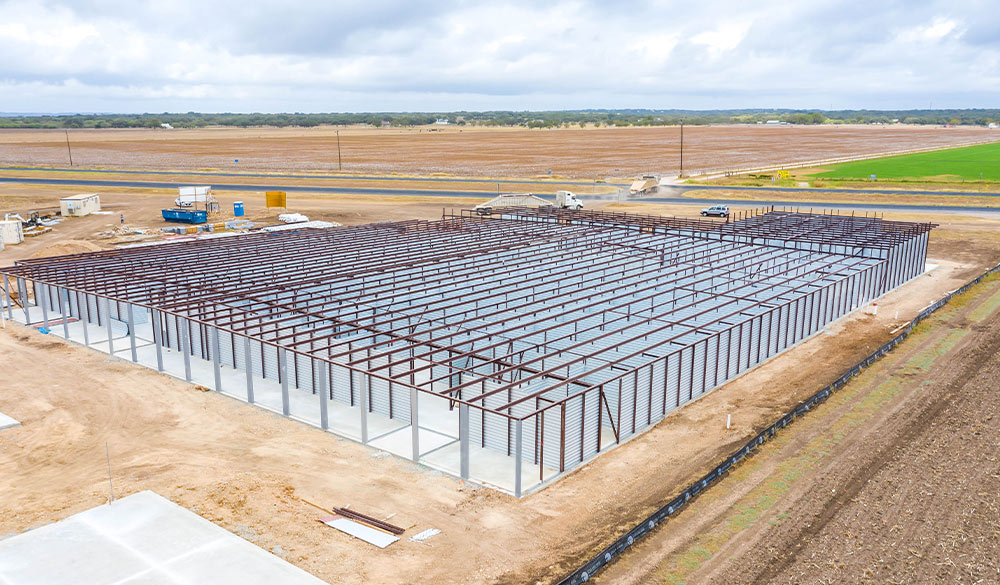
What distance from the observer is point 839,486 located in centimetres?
2397

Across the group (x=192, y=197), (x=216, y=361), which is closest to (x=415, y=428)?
(x=216, y=361)

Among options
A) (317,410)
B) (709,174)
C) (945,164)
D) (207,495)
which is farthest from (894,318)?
(945,164)

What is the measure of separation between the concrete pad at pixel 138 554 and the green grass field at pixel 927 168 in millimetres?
131676

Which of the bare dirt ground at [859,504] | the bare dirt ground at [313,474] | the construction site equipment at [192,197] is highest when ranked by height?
the construction site equipment at [192,197]

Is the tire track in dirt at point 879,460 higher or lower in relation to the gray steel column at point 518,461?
lower

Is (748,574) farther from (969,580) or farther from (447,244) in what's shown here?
(447,244)

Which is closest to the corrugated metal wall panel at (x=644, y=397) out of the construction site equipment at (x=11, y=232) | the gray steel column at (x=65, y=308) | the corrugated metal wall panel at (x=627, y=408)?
the corrugated metal wall panel at (x=627, y=408)

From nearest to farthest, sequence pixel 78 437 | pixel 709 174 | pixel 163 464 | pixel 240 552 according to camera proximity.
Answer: pixel 240 552
pixel 163 464
pixel 78 437
pixel 709 174

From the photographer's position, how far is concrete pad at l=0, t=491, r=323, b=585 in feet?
63.0

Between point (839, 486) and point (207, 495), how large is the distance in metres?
19.8

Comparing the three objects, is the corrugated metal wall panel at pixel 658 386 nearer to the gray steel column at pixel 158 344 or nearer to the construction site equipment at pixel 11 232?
the gray steel column at pixel 158 344

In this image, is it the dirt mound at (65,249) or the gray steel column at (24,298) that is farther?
the dirt mound at (65,249)

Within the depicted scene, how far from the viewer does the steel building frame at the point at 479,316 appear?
27453 mm

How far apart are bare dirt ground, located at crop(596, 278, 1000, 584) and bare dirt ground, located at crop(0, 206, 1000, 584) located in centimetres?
165
